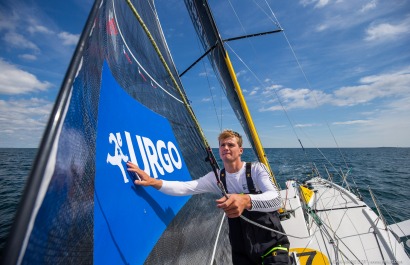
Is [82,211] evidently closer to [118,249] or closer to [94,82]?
[118,249]

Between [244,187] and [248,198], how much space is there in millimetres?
415

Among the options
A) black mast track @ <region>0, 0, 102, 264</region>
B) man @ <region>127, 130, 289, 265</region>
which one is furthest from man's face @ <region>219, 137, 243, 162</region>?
black mast track @ <region>0, 0, 102, 264</region>

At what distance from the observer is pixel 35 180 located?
17.5 inches

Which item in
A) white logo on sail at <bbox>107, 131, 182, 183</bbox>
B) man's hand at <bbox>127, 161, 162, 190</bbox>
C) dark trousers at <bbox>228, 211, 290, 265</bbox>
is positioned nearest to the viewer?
white logo on sail at <bbox>107, 131, 182, 183</bbox>

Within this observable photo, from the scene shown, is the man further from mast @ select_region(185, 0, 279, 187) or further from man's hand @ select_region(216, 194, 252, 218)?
mast @ select_region(185, 0, 279, 187)

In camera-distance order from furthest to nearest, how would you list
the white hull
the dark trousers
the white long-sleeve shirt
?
the white hull < the dark trousers < the white long-sleeve shirt

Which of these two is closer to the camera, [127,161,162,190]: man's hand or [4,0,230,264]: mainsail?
[4,0,230,264]: mainsail

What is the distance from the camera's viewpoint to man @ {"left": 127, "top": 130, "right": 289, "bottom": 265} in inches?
65.2

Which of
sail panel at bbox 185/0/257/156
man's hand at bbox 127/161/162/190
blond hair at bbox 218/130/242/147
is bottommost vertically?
man's hand at bbox 127/161/162/190

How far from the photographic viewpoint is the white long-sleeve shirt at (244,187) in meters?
1.66

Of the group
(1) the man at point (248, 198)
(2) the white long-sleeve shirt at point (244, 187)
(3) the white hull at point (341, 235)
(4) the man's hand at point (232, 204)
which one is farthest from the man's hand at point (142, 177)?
(3) the white hull at point (341, 235)

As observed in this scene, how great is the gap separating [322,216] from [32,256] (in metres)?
5.66

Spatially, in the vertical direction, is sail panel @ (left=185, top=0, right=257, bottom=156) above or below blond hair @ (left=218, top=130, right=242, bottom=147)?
above

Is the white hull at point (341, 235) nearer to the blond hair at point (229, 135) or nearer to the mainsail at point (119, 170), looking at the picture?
the mainsail at point (119, 170)
